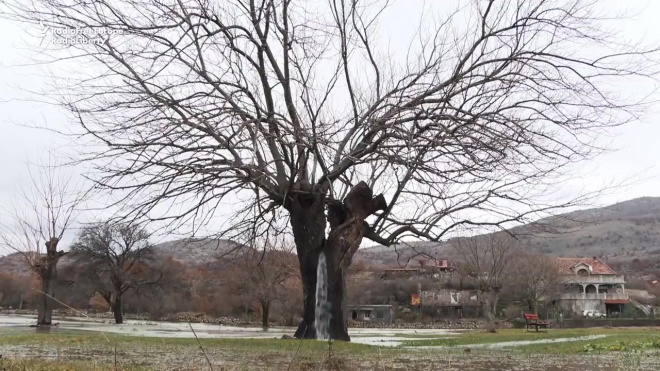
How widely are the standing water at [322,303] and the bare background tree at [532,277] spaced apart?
3501 centimetres

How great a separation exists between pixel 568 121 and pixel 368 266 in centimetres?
6500

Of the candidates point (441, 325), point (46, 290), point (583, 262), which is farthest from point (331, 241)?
point (583, 262)

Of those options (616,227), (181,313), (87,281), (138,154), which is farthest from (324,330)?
(616,227)

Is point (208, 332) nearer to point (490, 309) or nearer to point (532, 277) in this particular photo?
point (490, 309)

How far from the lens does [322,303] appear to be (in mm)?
13141

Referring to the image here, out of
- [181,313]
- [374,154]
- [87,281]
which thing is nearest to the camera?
[374,154]

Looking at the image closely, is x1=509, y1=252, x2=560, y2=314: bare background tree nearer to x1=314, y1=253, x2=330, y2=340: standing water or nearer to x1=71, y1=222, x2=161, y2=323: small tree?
x1=71, y1=222, x2=161, y2=323: small tree

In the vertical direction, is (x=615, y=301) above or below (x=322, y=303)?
above

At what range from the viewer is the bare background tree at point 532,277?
158ft

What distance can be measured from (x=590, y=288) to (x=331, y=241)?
213 feet

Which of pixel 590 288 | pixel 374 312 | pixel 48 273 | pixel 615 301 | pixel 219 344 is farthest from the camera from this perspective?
pixel 590 288

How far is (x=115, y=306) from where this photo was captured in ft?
122

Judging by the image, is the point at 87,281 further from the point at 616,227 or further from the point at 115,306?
the point at 616,227

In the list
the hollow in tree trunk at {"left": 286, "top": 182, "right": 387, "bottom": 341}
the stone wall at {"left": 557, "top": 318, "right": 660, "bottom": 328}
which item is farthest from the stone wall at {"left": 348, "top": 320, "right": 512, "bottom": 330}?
the hollow in tree trunk at {"left": 286, "top": 182, "right": 387, "bottom": 341}
